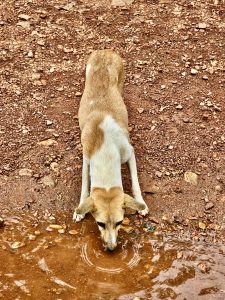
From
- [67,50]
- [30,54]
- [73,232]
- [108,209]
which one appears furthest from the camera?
[67,50]

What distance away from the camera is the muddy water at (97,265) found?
7.33 metres

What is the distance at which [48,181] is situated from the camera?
348 inches

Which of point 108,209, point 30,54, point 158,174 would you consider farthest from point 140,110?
point 108,209

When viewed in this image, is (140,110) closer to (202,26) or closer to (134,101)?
(134,101)

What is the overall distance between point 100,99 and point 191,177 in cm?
187

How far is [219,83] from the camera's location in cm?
1060

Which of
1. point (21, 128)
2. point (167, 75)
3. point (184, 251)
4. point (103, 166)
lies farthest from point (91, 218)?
point (167, 75)

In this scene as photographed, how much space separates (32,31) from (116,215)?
5557 millimetres

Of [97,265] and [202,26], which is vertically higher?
[202,26]

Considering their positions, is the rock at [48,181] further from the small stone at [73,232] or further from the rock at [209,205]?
the rock at [209,205]

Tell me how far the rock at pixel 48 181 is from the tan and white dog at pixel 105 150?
0.58 metres

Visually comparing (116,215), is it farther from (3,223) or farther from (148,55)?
(148,55)

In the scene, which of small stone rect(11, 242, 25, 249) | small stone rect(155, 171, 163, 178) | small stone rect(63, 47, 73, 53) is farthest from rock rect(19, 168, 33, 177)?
small stone rect(63, 47, 73, 53)

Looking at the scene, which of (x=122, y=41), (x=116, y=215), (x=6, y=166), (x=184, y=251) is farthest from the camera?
(x=122, y=41)
